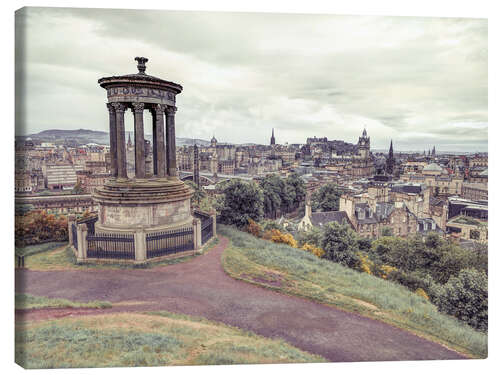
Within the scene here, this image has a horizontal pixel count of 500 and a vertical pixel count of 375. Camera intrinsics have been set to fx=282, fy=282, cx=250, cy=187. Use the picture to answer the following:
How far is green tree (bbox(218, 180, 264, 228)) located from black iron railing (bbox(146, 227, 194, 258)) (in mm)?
7231

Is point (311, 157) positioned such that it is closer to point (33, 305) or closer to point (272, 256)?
point (272, 256)

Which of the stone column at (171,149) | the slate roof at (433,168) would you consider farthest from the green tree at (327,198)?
the stone column at (171,149)

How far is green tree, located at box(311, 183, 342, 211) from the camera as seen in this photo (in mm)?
38000

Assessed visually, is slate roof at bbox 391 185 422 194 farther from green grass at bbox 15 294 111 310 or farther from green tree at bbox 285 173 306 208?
green grass at bbox 15 294 111 310

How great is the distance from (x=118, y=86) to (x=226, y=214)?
985 cm

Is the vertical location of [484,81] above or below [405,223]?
above

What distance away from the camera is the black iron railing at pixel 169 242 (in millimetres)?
9516

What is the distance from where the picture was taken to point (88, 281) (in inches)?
333

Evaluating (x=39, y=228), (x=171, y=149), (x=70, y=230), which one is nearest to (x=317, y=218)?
(x=171, y=149)

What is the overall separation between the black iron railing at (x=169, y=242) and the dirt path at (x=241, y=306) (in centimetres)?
70

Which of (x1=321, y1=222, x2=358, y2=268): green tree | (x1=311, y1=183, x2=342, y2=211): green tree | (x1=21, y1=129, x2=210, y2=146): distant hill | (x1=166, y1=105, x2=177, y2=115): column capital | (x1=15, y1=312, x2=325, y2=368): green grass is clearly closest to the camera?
(x1=15, y1=312, x2=325, y2=368): green grass

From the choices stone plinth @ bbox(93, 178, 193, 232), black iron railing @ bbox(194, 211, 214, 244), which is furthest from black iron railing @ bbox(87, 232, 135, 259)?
black iron railing @ bbox(194, 211, 214, 244)

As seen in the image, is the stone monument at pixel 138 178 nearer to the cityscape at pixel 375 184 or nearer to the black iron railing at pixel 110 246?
the black iron railing at pixel 110 246

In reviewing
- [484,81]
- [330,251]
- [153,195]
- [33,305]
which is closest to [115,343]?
[33,305]
